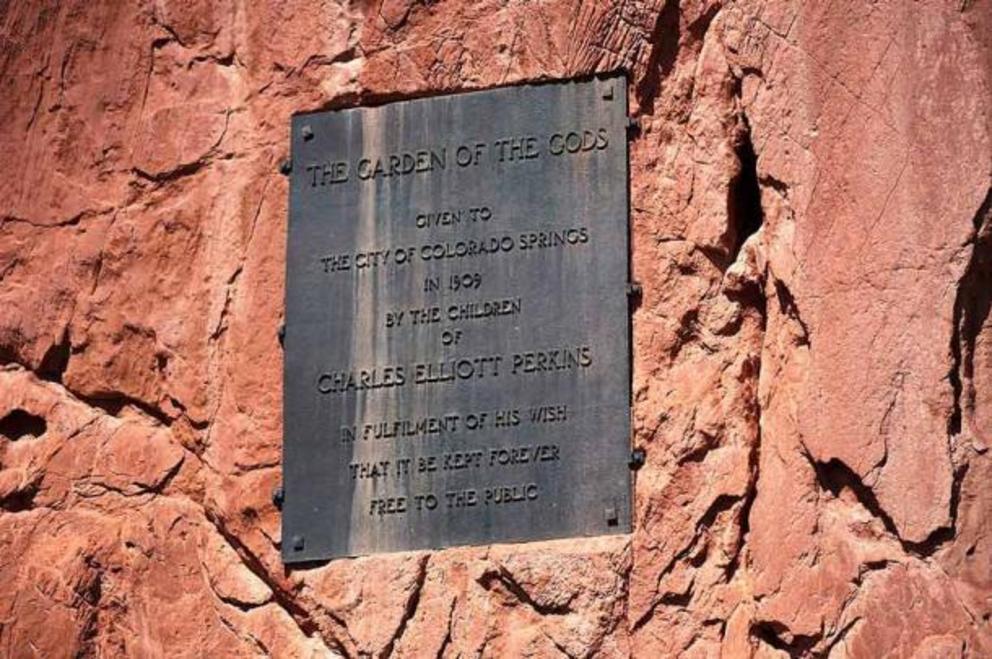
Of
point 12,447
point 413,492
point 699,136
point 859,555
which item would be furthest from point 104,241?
point 859,555

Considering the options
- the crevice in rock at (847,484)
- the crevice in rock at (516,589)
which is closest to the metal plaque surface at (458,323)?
the crevice in rock at (516,589)

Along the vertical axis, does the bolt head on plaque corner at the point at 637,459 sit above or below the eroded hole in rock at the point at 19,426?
below

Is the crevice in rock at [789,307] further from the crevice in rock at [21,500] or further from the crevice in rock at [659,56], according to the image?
the crevice in rock at [21,500]

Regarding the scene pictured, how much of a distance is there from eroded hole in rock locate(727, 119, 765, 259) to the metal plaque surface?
0.30 m

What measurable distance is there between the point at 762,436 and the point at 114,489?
1902 millimetres

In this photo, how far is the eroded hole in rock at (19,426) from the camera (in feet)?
26.6

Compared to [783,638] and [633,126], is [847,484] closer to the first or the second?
[783,638]

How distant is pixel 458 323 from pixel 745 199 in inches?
33.9

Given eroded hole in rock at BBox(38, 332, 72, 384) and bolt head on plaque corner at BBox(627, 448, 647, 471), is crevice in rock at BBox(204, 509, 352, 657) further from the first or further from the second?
bolt head on plaque corner at BBox(627, 448, 647, 471)

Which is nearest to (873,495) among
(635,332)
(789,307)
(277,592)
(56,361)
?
(789,307)

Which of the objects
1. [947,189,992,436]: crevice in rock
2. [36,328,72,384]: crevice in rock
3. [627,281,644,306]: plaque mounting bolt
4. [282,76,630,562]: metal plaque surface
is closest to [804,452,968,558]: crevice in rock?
[947,189,992,436]: crevice in rock

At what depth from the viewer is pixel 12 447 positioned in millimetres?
8102

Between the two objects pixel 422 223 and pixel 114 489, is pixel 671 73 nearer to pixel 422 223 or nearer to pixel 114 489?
pixel 422 223

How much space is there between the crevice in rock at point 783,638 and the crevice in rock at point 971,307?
69cm
